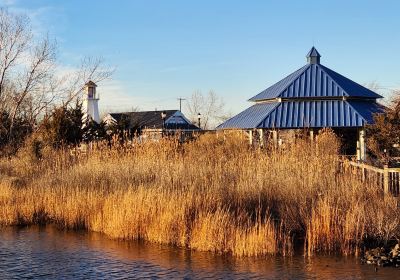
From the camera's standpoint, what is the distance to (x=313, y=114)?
24.8 metres

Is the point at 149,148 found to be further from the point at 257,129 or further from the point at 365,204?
the point at 257,129

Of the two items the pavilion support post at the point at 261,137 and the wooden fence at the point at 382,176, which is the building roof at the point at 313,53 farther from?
the wooden fence at the point at 382,176

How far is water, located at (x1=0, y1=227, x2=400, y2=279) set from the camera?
8.05 m

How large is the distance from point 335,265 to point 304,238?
1.31 metres

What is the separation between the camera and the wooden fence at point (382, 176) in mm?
11695

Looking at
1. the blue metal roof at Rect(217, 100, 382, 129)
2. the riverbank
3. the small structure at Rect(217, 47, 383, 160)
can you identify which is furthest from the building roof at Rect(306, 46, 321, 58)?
the riverbank

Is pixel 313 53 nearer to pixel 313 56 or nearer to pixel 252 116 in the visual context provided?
pixel 313 56

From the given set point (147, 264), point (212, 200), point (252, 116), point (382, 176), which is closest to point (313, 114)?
point (252, 116)

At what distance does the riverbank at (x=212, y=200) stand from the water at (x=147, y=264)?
0.44m

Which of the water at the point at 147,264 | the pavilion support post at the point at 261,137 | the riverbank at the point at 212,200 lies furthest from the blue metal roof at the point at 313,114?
the water at the point at 147,264

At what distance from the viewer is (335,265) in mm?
8484

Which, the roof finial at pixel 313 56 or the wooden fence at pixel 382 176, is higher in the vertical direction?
the roof finial at pixel 313 56

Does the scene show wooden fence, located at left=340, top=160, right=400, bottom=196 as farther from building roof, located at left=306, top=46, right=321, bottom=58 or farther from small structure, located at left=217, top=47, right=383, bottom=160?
building roof, located at left=306, top=46, right=321, bottom=58

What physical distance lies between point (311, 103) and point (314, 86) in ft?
4.67
